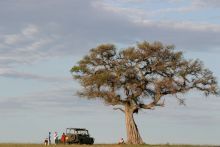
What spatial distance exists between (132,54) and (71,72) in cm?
841

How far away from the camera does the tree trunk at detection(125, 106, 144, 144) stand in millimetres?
80188

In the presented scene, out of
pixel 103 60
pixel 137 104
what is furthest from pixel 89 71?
pixel 137 104

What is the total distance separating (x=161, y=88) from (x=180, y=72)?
10.00 feet

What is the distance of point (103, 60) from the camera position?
8044cm

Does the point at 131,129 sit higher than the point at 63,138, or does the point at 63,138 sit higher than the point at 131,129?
the point at 131,129

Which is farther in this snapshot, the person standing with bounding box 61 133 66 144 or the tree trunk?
the tree trunk

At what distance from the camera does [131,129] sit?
80.4 m

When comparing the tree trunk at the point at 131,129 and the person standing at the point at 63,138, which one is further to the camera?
the tree trunk at the point at 131,129

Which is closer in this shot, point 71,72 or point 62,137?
point 62,137

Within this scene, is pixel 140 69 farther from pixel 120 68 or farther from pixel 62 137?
pixel 62 137

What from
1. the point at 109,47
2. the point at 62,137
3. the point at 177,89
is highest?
the point at 109,47

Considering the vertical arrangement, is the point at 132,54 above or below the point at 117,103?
above

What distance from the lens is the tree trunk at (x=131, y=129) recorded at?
263ft

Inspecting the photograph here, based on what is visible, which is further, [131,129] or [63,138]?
[131,129]
